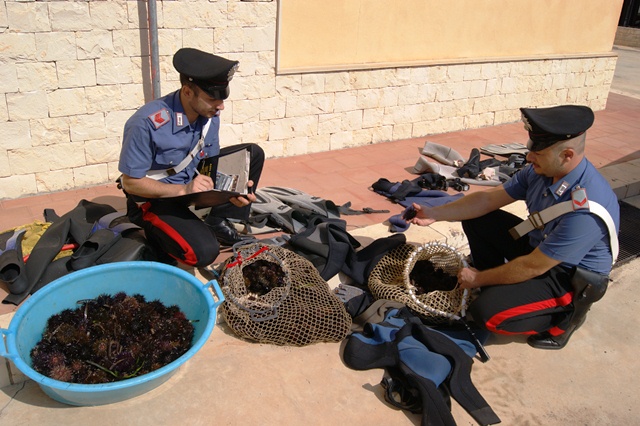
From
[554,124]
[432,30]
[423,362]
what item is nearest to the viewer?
[423,362]

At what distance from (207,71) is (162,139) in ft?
1.89

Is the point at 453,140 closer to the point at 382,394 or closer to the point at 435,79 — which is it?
A: the point at 435,79

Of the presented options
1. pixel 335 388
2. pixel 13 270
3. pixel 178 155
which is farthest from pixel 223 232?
pixel 335 388

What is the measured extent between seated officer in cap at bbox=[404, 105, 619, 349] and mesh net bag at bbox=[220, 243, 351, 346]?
94 centimetres

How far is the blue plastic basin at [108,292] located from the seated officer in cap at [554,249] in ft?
5.77

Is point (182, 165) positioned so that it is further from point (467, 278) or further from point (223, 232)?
point (467, 278)

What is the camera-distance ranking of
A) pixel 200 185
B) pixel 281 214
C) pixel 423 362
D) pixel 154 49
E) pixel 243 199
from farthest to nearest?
pixel 154 49
pixel 281 214
pixel 243 199
pixel 200 185
pixel 423 362

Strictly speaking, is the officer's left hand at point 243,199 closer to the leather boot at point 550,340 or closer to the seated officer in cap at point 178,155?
the seated officer in cap at point 178,155

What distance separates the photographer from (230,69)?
12.8 ft

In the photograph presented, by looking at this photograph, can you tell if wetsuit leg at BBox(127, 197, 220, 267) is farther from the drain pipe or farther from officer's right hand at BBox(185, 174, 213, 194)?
the drain pipe

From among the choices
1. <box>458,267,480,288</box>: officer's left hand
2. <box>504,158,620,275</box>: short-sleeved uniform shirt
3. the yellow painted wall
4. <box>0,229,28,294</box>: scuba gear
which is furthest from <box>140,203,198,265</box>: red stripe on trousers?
the yellow painted wall

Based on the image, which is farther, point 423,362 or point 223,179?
point 223,179

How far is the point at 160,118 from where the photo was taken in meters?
4.02

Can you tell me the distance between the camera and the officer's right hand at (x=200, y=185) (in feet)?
12.9
